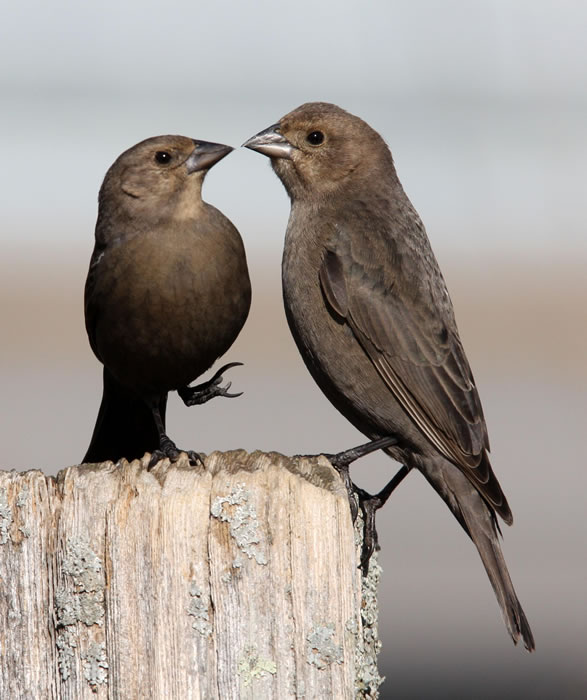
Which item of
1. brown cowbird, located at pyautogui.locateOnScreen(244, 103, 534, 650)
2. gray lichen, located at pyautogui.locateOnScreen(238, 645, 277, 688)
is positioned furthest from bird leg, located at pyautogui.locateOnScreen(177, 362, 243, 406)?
gray lichen, located at pyautogui.locateOnScreen(238, 645, 277, 688)

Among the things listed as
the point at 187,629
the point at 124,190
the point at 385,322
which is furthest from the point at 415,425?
the point at 187,629

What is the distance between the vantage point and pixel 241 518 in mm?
2900

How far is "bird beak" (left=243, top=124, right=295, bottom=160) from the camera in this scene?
522 cm

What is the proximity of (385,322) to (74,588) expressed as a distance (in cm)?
228

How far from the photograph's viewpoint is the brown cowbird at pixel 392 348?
4.63m

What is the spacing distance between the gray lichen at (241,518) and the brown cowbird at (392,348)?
1.58m

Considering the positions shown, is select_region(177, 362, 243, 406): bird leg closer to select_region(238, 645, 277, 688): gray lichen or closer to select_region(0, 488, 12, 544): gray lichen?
select_region(0, 488, 12, 544): gray lichen

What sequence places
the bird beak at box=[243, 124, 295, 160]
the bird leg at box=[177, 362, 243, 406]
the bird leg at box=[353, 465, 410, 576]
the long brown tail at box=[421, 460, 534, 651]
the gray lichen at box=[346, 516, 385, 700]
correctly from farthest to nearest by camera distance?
1. the bird leg at box=[177, 362, 243, 406]
2. the bird beak at box=[243, 124, 295, 160]
3. the long brown tail at box=[421, 460, 534, 651]
4. the bird leg at box=[353, 465, 410, 576]
5. the gray lichen at box=[346, 516, 385, 700]

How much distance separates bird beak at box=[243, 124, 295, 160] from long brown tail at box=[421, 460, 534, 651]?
159 cm

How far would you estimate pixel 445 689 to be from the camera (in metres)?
7.82

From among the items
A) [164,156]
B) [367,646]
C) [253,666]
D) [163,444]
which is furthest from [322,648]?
[164,156]

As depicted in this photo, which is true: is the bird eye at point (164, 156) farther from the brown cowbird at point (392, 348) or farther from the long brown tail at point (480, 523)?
the long brown tail at point (480, 523)

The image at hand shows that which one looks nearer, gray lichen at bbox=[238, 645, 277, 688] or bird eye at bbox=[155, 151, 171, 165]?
gray lichen at bbox=[238, 645, 277, 688]

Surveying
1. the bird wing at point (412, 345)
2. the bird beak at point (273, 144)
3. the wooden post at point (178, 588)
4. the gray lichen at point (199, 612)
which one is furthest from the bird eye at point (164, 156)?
the gray lichen at point (199, 612)
